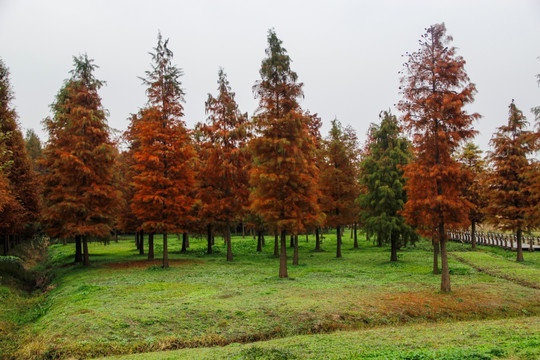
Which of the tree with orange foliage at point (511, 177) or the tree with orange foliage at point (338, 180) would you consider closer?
the tree with orange foliage at point (511, 177)

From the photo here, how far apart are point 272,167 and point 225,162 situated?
33.0ft

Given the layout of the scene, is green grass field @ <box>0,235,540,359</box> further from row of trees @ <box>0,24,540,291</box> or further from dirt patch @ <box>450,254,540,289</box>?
row of trees @ <box>0,24,540,291</box>

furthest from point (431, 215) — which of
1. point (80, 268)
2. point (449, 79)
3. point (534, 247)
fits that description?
point (534, 247)

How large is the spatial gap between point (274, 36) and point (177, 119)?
33.7 feet

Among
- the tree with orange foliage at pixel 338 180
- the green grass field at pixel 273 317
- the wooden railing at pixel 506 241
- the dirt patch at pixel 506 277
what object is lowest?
the wooden railing at pixel 506 241

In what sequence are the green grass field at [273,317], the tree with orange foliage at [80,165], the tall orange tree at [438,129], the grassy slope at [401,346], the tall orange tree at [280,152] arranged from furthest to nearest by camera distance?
the tree with orange foliage at [80,165], the tall orange tree at [280,152], the tall orange tree at [438,129], the green grass field at [273,317], the grassy slope at [401,346]

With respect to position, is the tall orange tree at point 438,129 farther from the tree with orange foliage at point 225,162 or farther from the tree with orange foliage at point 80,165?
the tree with orange foliage at point 80,165

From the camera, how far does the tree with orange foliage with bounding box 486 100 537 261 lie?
3012 centimetres

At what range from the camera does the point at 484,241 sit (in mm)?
49562

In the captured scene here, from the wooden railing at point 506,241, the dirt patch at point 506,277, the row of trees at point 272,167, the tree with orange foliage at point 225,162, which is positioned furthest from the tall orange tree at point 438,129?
the wooden railing at point 506,241

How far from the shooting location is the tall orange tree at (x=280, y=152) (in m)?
21.3

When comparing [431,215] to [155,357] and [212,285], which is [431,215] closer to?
[212,285]

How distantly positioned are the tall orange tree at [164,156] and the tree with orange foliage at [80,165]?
97.6 inches

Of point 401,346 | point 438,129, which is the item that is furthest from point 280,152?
point 401,346
